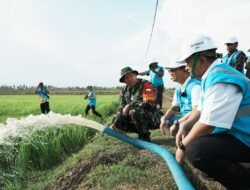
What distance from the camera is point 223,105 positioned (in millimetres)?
2510

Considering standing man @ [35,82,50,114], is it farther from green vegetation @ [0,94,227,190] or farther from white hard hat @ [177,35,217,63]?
white hard hat @ [177,35,217,63]

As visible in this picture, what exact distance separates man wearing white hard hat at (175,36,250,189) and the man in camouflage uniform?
9.64 feet

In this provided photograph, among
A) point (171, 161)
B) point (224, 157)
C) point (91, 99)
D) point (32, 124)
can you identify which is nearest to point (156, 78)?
point (32, 124)

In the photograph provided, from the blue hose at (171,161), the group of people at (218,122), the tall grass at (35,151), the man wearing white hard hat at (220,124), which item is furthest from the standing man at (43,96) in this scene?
the man wearing white hard hat at (220,124)

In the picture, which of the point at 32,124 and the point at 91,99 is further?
the point at 91,99

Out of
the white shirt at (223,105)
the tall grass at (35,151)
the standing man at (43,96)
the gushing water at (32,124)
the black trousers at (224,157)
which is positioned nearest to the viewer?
the white shirt at (223,105)

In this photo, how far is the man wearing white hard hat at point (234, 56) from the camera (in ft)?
18.1

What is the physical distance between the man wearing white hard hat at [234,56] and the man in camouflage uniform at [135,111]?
128cm

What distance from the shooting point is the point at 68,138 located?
720 cm

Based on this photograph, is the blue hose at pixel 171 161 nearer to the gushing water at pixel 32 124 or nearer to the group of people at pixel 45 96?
the gushing water at pixel 32 124

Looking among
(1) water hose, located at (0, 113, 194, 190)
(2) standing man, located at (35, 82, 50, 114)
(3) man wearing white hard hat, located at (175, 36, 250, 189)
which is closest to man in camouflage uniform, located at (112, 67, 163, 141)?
(1) water hose, located at (0, 113, 194, 190)

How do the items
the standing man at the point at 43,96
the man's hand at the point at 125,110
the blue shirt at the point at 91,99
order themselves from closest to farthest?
1. the man's hand at the point at 125,110
2. the blue shirt at the point at 91,99
3. the standing man at the point at 43,96

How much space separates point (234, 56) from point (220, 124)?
3263 millimetres

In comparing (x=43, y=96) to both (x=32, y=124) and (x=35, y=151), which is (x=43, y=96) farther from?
(x=35, y=151)
